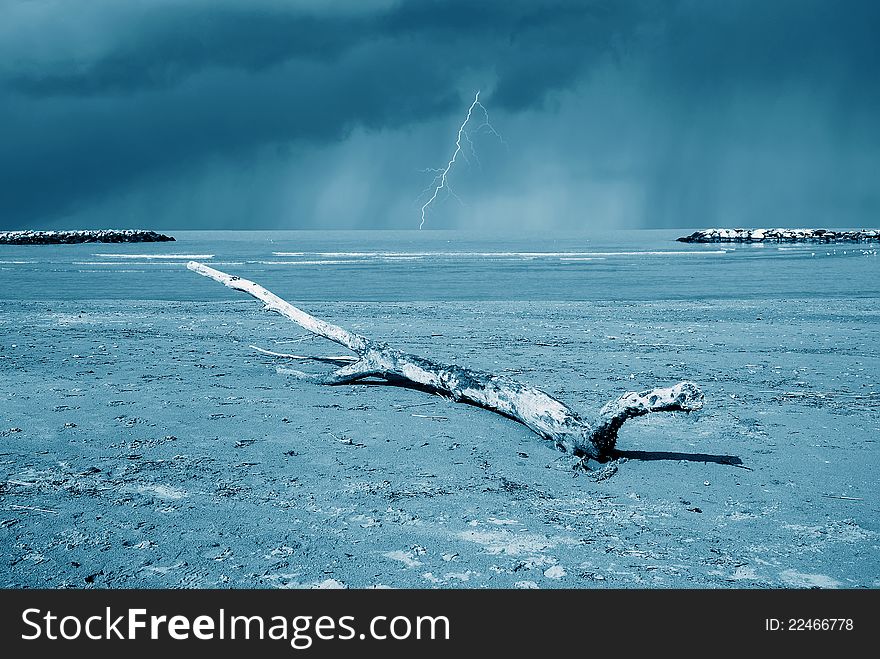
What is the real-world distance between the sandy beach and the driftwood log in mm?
186

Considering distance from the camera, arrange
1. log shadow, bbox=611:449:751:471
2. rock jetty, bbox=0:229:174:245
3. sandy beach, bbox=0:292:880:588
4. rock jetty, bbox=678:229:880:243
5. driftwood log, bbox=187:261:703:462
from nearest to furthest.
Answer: sandy beach, bbox=0:292:880:588, driftwood log, bbox=187:261:703:462, log shadow, bbox=611:449:751:471, rock jetty, bbox=678:229:880:243, rock jetty, bbox=0:229:174:245

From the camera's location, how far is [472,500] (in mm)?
4309

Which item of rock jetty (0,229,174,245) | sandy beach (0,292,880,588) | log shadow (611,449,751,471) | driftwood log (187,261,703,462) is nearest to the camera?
sandy beach (0,292,880,588)

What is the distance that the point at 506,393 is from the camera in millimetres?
5812

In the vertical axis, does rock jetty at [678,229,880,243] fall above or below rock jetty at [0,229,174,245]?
below

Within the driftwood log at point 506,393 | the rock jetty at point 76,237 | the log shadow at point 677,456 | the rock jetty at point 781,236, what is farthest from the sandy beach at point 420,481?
the rock jetty at point 76,237

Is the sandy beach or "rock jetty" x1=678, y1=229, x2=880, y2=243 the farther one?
"rock jetty" x1=678, y1=229, x2=880, y2=243

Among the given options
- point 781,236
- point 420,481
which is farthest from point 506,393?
point 781,236

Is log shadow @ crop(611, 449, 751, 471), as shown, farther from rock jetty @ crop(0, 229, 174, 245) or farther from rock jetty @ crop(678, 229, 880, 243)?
rock jetty @ crop(0, 229, 174, 245)

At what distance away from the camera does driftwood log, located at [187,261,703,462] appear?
452 centimetres

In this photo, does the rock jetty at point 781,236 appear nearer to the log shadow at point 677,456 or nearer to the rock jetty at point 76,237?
the rock jetty at point 76,237

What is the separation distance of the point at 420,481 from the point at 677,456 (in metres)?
2.09

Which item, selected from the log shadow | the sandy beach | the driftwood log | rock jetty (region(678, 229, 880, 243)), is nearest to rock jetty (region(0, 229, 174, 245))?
rock jetty (region(678, 229, 880, 243))

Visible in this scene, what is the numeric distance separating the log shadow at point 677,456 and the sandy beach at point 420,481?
0.04 metres
